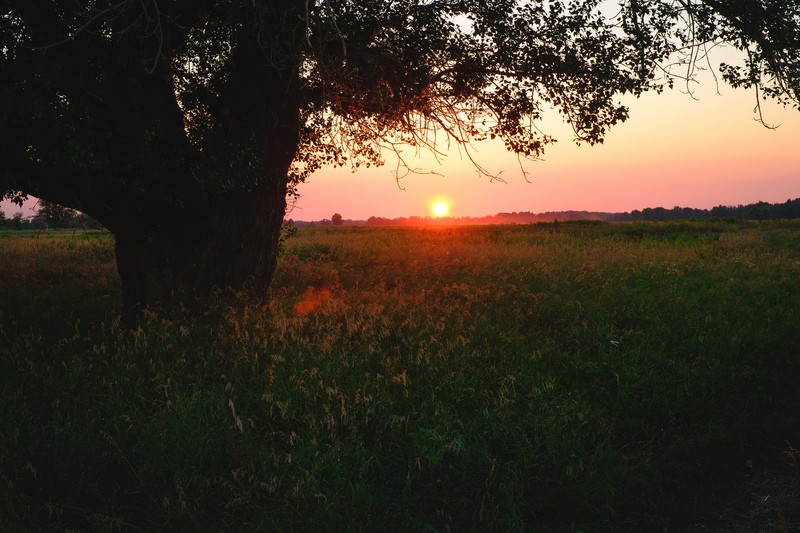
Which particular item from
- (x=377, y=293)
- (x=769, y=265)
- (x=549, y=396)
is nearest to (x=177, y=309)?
(x=377, y=293)

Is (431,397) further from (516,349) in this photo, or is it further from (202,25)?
(202,25)

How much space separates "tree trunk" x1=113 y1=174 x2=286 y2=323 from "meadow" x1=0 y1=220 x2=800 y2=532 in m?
0.72

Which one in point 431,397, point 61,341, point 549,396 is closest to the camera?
point 431,397

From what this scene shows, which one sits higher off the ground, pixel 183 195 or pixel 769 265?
pixel 183 195

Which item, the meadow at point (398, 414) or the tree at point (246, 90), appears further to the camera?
the tree at point (246, 90)

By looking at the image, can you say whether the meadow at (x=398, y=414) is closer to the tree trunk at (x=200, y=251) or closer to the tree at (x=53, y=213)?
the tree trunk at (x=200, y=251)

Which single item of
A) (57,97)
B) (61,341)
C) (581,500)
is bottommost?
(581,500)

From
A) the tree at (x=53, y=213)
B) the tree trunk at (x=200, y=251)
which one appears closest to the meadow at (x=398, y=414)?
the tree trunk at (x=200, y=251)

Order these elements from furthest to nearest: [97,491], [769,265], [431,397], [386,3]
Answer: [769,265] → [386,3] → [431,397] → [97,491]

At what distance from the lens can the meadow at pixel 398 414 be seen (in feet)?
13.7

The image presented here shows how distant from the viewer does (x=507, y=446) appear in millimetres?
4973

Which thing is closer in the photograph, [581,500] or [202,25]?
[581,500]

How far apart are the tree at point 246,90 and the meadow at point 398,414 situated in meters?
1.63

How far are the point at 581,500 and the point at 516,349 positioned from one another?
287cm
